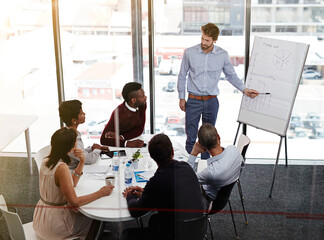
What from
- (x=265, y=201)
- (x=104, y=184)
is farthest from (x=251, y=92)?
(x=104, y=184)

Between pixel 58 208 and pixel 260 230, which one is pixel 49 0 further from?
pixel 260 230

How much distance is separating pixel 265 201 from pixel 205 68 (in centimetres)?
138

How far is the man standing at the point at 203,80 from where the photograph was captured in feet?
13.6

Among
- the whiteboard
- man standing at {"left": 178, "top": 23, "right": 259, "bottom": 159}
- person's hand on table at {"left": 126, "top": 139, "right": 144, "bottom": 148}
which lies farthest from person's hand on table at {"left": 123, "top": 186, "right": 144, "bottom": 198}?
the whiteboard

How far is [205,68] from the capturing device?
416 cm

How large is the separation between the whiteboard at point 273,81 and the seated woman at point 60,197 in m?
1.94

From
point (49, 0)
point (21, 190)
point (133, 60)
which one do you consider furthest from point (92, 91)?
point (21, 190)

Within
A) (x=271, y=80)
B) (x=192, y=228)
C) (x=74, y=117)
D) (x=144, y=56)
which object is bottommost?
(x=192, y=228)

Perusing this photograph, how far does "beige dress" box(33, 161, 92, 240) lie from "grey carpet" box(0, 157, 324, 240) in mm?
383

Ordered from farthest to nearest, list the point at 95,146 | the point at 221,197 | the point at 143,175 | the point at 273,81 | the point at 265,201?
the point at 273,81 → the point at 265,201 → the point at 95,146 → the point at 143,175 → the point at 221,197

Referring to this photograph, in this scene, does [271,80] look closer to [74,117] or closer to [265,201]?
[265,201]

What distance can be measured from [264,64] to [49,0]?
96.5 inches

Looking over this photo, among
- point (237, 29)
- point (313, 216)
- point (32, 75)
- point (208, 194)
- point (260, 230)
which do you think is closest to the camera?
point (208, 194)

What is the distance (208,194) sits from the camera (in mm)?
2961
